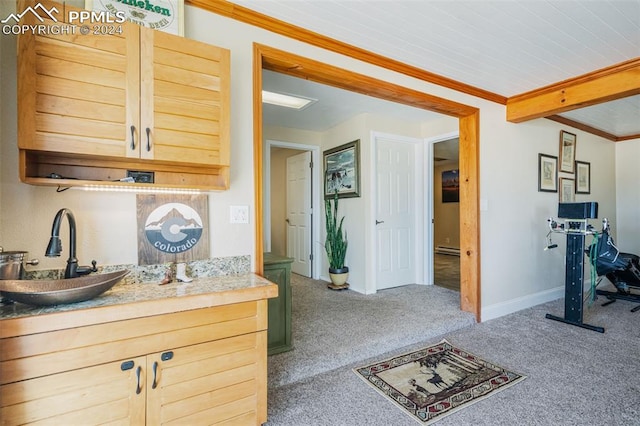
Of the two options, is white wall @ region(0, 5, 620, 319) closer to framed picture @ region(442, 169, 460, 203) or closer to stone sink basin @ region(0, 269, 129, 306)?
stone sink basin @ region(0, 269, 129, 306)

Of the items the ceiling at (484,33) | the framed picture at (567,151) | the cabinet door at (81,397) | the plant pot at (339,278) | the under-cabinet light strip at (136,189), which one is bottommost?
the plant pot at (339,278)

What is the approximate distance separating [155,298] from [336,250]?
3029 mm

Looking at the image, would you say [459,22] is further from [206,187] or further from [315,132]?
[315,132]

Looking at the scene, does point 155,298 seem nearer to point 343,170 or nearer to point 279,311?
point 279,311

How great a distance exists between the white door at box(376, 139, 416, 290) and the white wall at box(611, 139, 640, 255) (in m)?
3.58

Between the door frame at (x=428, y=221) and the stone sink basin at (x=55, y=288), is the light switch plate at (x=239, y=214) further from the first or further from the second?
the door frame at (x=428, y=221)

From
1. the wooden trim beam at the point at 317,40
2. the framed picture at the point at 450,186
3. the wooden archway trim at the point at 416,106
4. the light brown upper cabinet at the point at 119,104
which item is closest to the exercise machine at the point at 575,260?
the wooden archway trim at the point at 416,106

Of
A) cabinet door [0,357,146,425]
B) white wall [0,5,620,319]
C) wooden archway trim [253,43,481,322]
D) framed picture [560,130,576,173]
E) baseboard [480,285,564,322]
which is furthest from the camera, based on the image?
framed picture [560,130,576,173]

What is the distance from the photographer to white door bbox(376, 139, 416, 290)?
13.5 feet

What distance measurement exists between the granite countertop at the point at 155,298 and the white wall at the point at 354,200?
25 cm

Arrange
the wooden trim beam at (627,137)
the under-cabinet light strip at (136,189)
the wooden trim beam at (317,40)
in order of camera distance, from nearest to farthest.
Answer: the under-cabinet light strip at (136,189) → the wooden trim beam at (317,40) → the wooden trim beam at (627,137)

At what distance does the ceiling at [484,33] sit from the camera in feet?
6.03

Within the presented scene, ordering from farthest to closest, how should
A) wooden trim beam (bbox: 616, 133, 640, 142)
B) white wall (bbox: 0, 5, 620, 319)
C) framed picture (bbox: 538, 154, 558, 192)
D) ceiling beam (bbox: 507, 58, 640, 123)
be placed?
wooden trim beam (bbox: 616, 133, 640, 142)
framed picture (bbox: 538, 154, 558, 192)
ceiling beam (bbox: 507, 58, 640, 123)
white wall (bbox: 0, 5, 620, 319)

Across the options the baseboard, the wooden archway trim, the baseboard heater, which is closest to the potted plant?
the wooden archway trim
